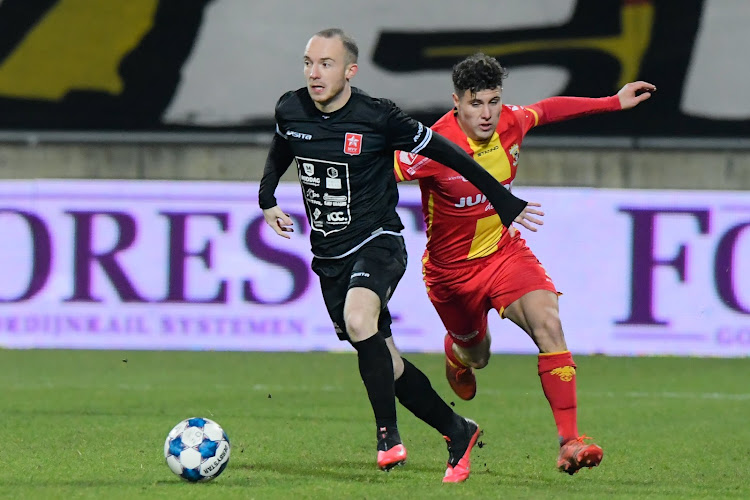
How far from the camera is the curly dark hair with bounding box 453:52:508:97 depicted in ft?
18.4

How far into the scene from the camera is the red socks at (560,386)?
5312 mm

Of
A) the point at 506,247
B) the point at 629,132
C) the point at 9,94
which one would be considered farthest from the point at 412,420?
the point at 9,94

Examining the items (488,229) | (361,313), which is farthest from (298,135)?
(488,229)

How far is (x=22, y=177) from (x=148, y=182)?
4.06 m

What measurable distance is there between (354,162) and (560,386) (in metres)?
1.24

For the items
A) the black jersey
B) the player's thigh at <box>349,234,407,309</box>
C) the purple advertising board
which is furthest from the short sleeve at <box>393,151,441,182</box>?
the purple advertising board

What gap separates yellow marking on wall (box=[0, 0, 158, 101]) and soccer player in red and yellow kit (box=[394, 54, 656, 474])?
8815 mm

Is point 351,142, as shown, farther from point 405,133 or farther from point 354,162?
point 405,133

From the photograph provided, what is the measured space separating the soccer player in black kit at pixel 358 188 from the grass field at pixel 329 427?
35 centimetres

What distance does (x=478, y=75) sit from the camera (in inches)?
221

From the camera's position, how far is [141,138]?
46.4 ft

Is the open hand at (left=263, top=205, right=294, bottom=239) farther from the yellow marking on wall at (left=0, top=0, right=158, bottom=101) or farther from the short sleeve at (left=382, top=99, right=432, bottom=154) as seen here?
the yellow marking on wall at (left=0, top=0, right=158, bottom=101)

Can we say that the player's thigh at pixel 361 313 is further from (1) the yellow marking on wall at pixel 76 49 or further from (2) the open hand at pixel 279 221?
(1) the yellow marking on wall at pixel 76 49

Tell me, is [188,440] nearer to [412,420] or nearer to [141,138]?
[412,420]
